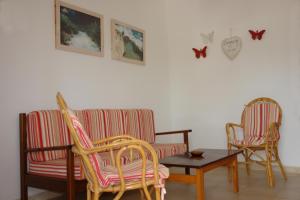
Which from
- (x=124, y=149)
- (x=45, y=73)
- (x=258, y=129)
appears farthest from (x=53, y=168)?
(x=258, y=129)

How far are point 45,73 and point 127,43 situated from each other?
1565 mm

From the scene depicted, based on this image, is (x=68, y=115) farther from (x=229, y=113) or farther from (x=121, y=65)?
(x=229, y=113)

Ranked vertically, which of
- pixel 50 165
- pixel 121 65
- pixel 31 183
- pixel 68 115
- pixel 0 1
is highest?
pixel 0 1

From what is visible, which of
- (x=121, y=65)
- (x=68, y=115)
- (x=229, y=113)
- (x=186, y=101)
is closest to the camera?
(x=68, y=115)

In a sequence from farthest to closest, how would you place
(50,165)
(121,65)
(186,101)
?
(186,101), (121,65), (50,165)

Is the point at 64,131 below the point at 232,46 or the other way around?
below

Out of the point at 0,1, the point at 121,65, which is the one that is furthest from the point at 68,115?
the point at 121,65

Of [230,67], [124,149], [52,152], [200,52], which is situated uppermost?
[200,52]

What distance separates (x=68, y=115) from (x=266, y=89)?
3.35 metres

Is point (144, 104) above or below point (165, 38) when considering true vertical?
below

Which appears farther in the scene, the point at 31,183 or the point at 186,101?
the point at 186,101

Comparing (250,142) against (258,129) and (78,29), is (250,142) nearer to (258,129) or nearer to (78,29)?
(258,129)

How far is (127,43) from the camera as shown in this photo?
442 centimetres

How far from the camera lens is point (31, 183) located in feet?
8.91
